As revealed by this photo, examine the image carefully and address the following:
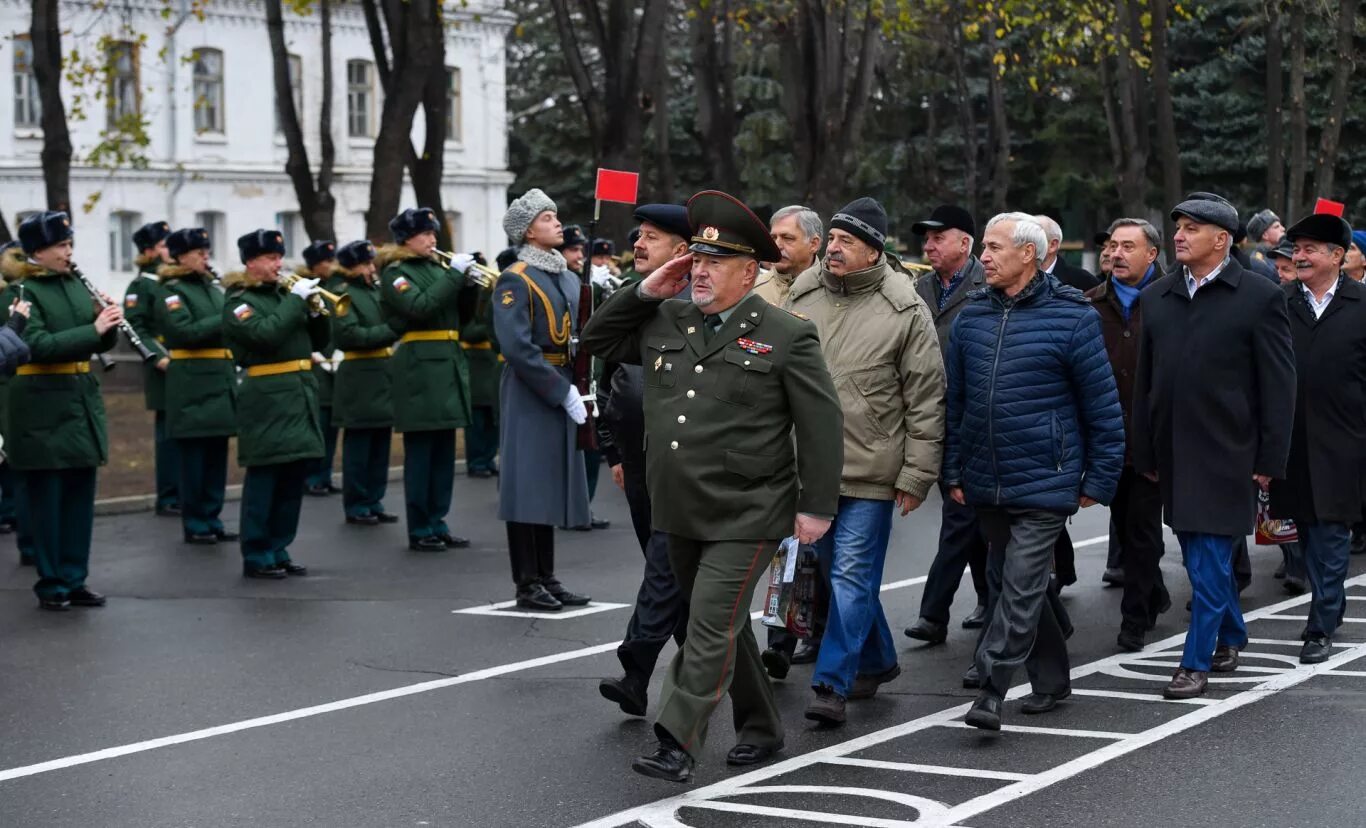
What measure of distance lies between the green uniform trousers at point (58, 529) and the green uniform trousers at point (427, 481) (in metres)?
2.55

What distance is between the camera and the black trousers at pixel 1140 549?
31.8 ft

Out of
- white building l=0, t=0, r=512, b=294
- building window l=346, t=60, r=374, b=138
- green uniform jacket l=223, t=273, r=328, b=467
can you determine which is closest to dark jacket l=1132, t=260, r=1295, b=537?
green uniform jacket l=223, t=273, r=328, b=467

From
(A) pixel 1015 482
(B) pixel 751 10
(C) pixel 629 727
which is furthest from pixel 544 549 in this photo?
(B) pixel 751 10

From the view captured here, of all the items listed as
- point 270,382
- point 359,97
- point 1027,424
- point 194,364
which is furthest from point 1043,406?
point 359,97

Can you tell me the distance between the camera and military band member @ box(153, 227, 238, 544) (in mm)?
13906

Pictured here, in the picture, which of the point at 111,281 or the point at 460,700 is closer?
the point at 460,700

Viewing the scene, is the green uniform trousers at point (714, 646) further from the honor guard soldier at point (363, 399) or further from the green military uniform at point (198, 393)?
the honor guard soldier at point (363, 399)

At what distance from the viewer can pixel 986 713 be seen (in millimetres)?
7633

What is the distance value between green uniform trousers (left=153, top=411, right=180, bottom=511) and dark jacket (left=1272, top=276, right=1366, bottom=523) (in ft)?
28.9

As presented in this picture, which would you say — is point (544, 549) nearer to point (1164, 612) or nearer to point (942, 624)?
point (942, 624)

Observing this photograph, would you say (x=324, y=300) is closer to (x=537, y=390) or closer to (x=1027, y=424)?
(x=537, y=390)

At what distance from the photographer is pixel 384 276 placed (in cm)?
1336

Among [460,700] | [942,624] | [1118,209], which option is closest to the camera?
[460,700]

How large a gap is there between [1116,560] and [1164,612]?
1.00 meters
